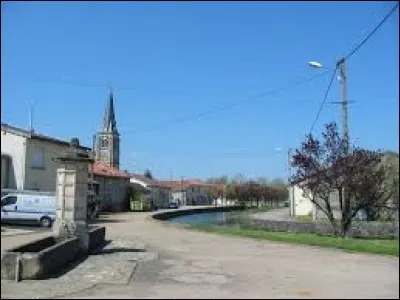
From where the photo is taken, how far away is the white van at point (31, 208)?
132ft

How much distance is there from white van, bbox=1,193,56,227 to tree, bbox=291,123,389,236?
13325 millimetres

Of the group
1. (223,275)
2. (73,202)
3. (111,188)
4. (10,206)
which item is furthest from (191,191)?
(223,275)

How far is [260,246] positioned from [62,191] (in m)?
8.40

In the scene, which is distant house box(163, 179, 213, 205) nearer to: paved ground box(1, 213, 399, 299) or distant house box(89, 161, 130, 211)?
distant house box(89, 161, 130, 211)

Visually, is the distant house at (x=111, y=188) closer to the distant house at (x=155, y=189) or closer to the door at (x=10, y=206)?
the distant house at (x=155, y=189)

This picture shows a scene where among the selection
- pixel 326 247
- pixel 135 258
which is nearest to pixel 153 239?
pixel 326 247

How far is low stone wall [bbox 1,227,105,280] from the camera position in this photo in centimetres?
1483

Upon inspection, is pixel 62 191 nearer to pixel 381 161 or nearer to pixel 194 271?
pixel 194 271

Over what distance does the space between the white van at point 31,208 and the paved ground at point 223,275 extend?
615 inches

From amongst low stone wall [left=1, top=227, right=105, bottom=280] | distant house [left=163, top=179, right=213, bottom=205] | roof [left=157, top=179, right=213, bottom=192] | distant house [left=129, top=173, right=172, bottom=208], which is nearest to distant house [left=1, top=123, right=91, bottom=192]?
low stone wall [left=1, top=227, right=105, bottom=280]

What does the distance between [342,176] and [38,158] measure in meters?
22.5

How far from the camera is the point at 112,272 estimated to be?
55.9ft

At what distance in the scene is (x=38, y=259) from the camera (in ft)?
49.9

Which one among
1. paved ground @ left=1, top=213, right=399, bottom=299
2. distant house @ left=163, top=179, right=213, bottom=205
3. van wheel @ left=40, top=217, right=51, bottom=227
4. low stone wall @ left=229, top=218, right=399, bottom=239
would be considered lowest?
paved ground @ left=1, top=213, right=399, bottom=299
